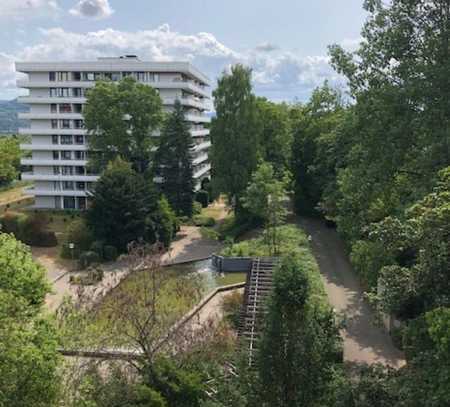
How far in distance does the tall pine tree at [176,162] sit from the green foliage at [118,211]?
8185 mm

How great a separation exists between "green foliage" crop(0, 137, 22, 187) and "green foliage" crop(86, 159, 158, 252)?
35.5 metres

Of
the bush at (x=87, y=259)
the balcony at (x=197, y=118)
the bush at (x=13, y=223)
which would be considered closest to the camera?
the bush at (x=87, y=259)

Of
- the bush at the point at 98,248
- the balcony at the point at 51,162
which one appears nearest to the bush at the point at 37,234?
the bush at the point at 98,248

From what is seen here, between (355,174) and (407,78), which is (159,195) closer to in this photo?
(355,174)

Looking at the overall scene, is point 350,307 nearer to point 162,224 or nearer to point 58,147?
point 162,224

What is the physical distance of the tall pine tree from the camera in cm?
4056

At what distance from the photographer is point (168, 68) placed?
160 feet

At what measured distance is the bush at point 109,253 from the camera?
1227 inches

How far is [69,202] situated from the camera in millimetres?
49438

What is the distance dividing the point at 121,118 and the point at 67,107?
1401cm

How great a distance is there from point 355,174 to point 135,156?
23.8 meters

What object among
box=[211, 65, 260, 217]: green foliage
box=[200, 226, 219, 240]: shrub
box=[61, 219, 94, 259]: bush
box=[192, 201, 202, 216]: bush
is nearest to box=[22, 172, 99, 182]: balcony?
box=[192, 201, 202, 216]: bush

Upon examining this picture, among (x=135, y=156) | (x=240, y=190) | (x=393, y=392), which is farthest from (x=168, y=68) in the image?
(x=393, y=392)

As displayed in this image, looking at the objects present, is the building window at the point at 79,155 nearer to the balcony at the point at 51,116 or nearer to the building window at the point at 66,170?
the building window at the point at 66,170
